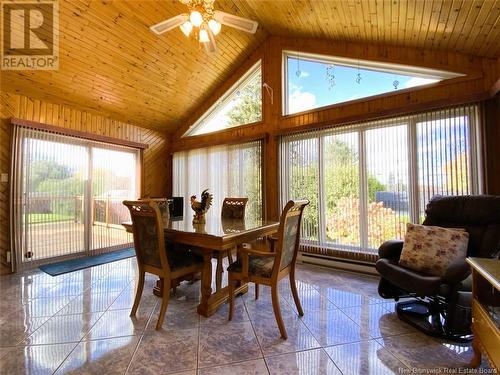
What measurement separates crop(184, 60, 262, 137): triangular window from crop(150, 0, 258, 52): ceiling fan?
7.71 feet

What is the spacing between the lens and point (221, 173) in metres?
5.02

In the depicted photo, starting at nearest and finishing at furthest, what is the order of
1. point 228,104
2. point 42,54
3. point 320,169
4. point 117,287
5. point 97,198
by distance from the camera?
point 117,287
point 42,54
point 320,169
point 97,198
point 228,104

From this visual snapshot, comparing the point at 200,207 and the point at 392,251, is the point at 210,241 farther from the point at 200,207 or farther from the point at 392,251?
the point at 392,251

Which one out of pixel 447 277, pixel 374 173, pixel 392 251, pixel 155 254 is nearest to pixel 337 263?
pixel 392 251

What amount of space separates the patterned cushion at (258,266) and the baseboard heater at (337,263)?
1.84m

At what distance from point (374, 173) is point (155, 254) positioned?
302 centimetres

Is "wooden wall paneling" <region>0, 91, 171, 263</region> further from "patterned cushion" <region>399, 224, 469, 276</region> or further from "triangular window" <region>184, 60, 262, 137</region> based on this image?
"patterned cushion" <region>399, 224, 469, 276</region>

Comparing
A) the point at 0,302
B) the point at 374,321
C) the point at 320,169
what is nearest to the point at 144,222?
the point at 0,302

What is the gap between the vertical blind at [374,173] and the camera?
9.65 feet

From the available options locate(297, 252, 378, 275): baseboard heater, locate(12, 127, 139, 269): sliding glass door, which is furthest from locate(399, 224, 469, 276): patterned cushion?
locate(12, 127, 139, 269): sliding glass door

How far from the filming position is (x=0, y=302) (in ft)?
8.52

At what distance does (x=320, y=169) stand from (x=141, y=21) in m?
3.31

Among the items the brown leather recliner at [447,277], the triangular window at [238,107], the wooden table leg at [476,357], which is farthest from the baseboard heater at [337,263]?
the triangular window at [238,107]

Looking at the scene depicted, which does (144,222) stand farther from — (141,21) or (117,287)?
(141,21)
